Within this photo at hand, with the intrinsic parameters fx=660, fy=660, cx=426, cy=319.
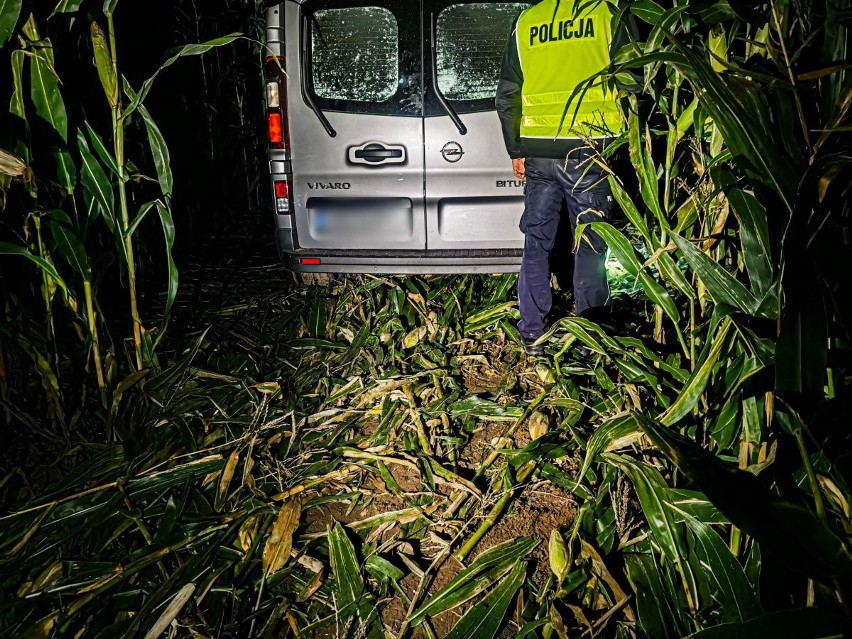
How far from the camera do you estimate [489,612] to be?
71.2 inches

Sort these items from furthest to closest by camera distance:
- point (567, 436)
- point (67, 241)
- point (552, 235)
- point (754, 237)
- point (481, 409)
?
1. point (552, 235)
2. point (481, 409)
3. point (567, 436)
4. point (67, 241)
5. point (754, 237)

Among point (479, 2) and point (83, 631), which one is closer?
point (83, 631)

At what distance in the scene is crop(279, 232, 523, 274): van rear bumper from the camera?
3.95m

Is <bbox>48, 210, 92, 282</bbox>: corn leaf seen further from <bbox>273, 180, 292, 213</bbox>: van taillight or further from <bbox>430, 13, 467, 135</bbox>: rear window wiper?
<bbox>430, 13, 467, 135</bbox>: rear window wiper

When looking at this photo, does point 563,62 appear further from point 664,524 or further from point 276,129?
point 664,524

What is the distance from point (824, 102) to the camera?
1185 mm

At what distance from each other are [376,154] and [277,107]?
2.14 feet

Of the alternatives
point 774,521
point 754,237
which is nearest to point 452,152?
point 754,237

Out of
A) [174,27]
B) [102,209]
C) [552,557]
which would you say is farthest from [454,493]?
[174,27]

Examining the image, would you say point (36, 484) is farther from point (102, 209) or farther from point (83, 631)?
point (102, 209)

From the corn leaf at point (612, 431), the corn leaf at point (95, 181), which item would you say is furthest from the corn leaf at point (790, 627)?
the corn leaf at point (95, 181)

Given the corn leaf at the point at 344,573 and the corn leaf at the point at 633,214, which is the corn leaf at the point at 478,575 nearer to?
the corn leaf at the point at 344,573

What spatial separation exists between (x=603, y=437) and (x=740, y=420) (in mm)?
332

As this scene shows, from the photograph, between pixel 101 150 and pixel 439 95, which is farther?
pixel 439 95
